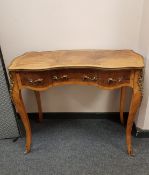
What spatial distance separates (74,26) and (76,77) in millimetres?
530

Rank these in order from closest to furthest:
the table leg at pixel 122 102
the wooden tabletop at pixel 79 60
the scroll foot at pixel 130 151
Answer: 1. the wooden tabletop at pixel 79 60
2. the scroll foot at pixel 130 151
3. the table leg at pixel 122 102

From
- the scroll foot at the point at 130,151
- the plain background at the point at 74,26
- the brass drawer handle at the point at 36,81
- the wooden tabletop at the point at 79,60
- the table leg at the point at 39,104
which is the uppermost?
the plain background at the point at 74,26

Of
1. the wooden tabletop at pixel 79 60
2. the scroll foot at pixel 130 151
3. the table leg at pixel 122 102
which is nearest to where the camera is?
the wooden tabletop at pixel 79 60

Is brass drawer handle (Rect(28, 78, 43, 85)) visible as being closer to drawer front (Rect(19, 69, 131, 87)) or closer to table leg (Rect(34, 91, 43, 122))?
drawer front (Rect(19, 69, 131, 87))

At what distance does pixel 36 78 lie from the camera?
1.33 m

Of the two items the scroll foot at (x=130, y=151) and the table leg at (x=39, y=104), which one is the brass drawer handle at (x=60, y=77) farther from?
the scroll foot at (x=130, y=151)

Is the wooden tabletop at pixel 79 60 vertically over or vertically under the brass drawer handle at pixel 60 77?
over

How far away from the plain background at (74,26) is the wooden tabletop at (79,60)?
138 mm

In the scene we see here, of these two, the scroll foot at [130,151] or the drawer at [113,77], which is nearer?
the drawer at [113,77]

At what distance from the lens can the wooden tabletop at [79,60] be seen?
1.27 m

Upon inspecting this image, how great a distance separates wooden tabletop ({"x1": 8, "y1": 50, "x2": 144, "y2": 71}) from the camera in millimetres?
1269

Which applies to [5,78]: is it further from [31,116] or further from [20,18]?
[31,116]

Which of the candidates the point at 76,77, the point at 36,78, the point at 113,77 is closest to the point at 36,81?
the point at 36,78

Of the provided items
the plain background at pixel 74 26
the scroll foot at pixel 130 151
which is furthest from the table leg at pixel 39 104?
the scroll foot at pixel 130 151
